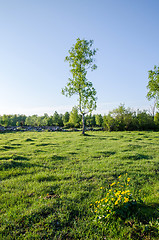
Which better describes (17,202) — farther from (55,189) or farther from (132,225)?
(132,225)

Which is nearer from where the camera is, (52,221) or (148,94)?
(52,221)

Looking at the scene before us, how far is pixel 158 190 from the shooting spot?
5211 millimetres

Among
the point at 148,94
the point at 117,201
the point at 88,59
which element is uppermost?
the point at 88,59

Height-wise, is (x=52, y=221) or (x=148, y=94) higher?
(x=148, y=94)

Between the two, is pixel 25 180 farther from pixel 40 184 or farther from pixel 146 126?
pixel 146 126

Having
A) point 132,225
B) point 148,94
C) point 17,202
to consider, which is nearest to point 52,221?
point 17,202

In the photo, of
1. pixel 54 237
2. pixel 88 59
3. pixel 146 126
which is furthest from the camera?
pixel 146 126

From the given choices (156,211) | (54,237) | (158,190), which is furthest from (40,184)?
(158,190)

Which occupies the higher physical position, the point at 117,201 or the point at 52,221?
the point at 117,201

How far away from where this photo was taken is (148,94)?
113 ft

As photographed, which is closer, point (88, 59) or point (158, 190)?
point (158, 190)

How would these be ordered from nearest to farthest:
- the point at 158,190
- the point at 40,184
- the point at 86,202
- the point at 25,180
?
the point at 86,202 → the point at 158,190 → the point at 40,184 → the point at 25,180

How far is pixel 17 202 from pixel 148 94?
37.3 meters

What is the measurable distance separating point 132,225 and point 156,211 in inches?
38.4
